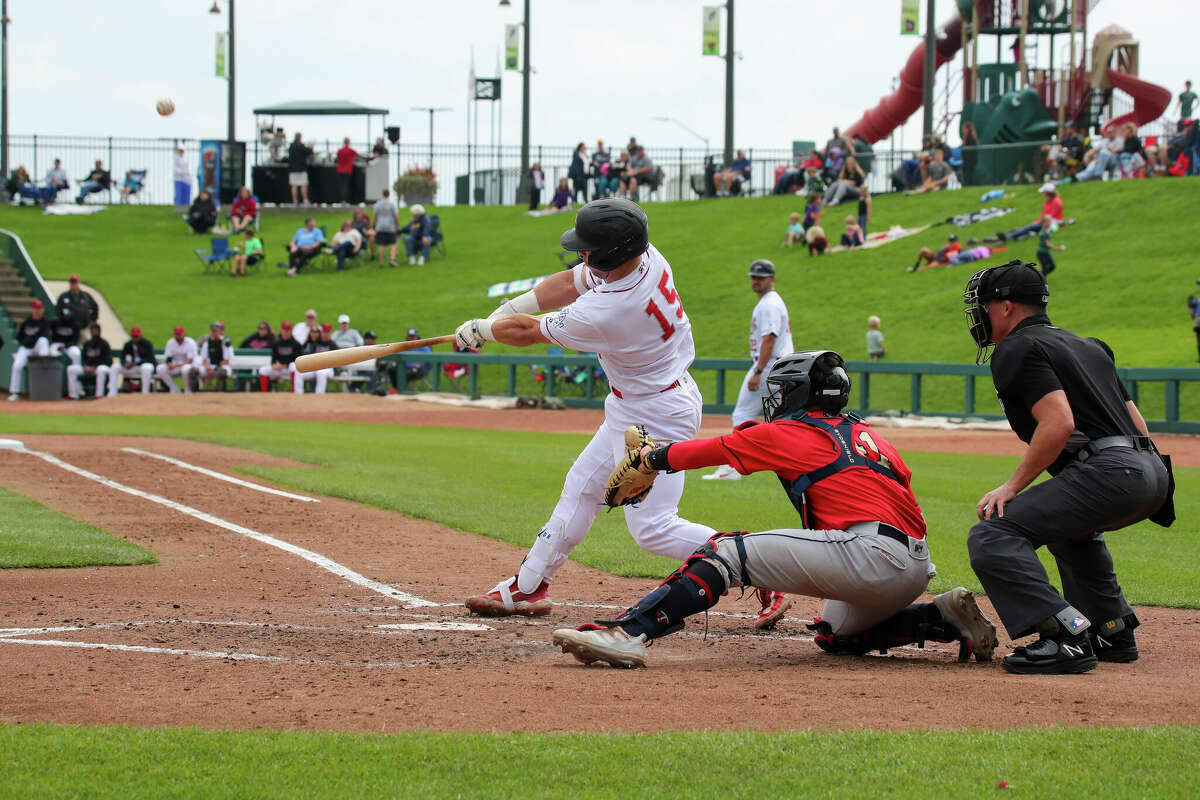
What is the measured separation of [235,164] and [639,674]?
41.3 metres

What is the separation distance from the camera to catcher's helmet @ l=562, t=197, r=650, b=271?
19.7ft

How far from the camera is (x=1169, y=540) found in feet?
33.6

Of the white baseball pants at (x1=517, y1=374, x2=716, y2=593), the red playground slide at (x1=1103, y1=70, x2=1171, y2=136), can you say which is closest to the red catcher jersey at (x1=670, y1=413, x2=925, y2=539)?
the white baseball pants at (x1=517, y1=374, x2=716, y2=593)

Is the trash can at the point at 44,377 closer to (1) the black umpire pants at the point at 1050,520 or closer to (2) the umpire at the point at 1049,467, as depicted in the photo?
(2) the umpire at the point at 1049,467

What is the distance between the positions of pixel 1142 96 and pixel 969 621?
129 feet

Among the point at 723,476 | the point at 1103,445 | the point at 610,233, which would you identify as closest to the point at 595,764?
the point at 610,233

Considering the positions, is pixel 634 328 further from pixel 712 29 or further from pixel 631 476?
pixel 712 29

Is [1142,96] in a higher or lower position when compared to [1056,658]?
higher

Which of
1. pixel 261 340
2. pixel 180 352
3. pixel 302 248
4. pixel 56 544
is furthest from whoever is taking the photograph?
pixel 302 248

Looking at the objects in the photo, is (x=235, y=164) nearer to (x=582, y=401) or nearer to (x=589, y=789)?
(x=582, y=401)

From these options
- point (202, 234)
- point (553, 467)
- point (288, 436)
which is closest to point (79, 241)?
point (202, 234)

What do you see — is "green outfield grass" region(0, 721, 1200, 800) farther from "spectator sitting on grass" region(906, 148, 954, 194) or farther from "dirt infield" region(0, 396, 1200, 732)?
"spectator sitting on grass" region(906, 148, 954, 194)

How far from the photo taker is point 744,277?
32188 mm

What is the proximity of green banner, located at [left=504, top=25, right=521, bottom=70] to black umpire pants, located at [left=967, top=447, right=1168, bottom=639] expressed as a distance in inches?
1623
